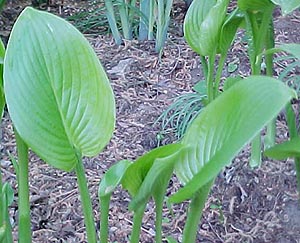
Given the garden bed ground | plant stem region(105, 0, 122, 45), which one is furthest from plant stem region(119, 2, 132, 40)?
the garden bed ground

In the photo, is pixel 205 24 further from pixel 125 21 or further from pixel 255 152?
pixel 125 21

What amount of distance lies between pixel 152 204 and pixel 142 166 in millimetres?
679

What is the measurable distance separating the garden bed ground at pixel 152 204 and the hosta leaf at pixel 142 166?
32 centimetres

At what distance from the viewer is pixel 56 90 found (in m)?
0.77

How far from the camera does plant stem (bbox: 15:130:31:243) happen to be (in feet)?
2.89

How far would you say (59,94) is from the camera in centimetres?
77

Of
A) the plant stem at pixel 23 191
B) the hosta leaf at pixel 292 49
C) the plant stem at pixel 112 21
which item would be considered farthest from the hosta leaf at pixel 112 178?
the plant stem at pixel 112 21

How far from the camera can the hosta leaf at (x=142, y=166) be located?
30.0 inches

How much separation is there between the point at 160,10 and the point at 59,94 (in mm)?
1333

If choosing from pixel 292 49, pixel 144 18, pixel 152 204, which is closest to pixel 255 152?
pixel 152 204

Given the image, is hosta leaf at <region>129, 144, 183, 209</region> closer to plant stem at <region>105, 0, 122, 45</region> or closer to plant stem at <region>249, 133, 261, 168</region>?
plant stem at <region>249, 133, 261, 168</region>

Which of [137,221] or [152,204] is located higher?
[137,221]

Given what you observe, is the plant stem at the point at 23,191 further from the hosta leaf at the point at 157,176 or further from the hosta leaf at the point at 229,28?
the hosta leaf at the point at 229,28

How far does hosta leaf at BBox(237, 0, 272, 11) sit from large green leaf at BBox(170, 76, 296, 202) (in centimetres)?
35
